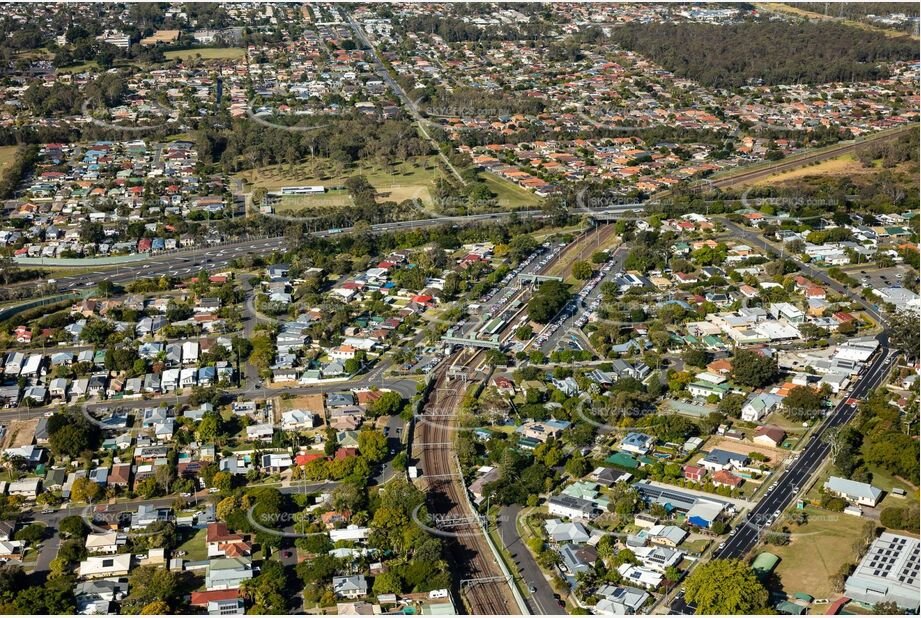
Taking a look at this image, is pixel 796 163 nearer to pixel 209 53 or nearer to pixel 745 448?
pixel 745 448

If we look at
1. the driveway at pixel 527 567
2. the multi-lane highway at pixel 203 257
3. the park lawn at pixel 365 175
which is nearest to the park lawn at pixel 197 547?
the driveway at pixel 527 567

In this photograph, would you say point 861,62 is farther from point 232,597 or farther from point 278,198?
point 232,597

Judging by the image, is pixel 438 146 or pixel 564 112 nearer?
pixel 438 146

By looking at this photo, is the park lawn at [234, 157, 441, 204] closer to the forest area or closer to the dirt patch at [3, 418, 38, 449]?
the dirt patch at [3, 418, 38, 449]

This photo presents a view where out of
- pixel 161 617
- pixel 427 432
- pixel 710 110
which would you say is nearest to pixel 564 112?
pixel 710 110

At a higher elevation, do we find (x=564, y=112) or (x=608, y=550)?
(x=608, y=550)

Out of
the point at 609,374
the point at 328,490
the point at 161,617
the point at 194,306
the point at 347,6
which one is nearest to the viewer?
the point at 161,617

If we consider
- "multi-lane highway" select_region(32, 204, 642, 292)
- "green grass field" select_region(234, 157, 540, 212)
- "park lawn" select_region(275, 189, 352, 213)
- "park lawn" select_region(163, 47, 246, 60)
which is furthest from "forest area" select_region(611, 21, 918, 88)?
"park lawn" select_region(275, 189, 352, 213)
